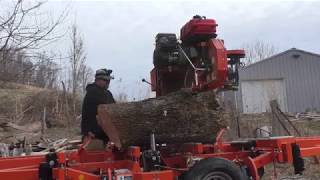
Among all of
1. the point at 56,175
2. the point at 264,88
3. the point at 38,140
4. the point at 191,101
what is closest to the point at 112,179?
the point at 56,175

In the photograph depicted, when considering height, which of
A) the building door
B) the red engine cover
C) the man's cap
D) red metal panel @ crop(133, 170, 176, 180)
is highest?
the building door

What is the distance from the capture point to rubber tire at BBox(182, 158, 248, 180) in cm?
808

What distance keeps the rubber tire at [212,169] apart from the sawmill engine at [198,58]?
1198 mm

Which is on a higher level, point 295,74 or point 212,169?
point 295,74

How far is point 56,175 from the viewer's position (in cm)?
803

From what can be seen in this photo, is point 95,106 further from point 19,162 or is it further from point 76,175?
point 76,175

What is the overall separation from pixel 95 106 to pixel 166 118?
170 cm

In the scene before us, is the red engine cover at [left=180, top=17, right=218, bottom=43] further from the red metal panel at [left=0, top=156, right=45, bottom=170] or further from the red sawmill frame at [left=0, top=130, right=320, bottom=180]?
the red metal panel at [left=0, top=156, right=45, bottom=170]

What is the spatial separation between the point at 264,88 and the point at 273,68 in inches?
58.1

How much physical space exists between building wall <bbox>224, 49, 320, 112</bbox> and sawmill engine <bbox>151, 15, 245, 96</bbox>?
1012 inches

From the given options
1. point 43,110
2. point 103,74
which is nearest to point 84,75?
point 43,110

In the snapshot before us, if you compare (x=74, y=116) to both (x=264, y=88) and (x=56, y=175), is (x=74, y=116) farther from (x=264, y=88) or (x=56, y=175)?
(x=56, y=175)

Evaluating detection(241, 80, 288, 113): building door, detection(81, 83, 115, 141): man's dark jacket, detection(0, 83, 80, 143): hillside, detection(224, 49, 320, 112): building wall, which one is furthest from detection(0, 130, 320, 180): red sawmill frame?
detection(224, 49, 320, 112): building wall

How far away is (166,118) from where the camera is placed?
8.37m
